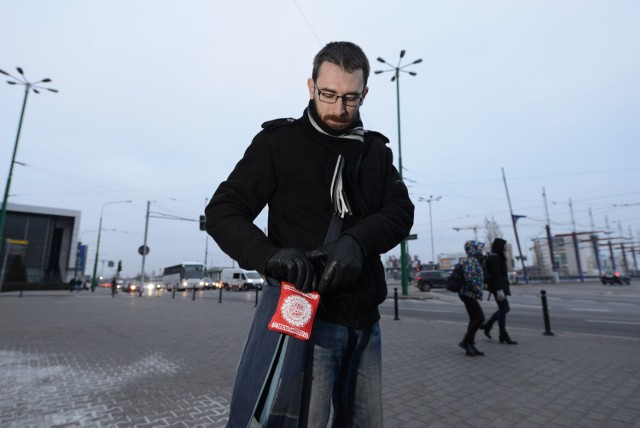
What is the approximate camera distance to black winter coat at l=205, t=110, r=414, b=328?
1281 millimetres

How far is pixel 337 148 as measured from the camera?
1.46 meters

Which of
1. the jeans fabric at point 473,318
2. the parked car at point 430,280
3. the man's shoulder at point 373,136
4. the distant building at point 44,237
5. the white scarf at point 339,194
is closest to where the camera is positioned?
the white scarf at point 339,194

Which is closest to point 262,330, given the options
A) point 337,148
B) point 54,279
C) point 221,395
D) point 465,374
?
point 337,148

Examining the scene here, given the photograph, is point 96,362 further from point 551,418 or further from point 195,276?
point 195,276

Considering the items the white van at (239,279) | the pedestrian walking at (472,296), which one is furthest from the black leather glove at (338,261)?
the white van at (239,279)

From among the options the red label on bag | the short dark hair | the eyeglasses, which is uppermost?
the short dark hair

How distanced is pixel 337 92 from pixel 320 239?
60 cm

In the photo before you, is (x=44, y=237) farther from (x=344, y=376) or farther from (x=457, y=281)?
(x=344, y=376)

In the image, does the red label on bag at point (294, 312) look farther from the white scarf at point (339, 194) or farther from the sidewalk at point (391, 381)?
the sidewalk at point (391, 381)

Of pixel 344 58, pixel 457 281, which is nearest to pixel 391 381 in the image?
pixel 457 281

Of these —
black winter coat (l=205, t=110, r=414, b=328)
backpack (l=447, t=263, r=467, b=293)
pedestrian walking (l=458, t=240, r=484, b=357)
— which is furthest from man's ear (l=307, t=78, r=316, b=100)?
backpack (l=447, t=263, r=467, b=293)

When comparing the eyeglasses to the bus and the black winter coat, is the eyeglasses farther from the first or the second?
the bus

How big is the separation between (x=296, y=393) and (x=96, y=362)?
5.47 meters

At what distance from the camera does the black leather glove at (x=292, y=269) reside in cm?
111
